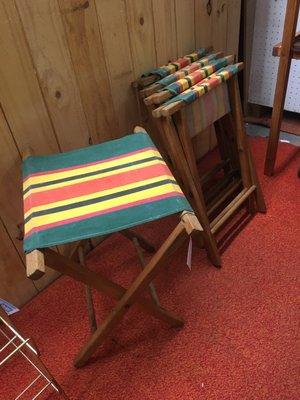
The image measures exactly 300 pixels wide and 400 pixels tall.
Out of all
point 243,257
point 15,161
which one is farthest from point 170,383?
point 15,161

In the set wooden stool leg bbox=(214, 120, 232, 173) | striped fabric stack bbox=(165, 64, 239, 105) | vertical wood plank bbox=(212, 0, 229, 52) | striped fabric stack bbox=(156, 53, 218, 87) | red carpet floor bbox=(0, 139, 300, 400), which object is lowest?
red carpet floor bbox=(0, 139, 300, 400)

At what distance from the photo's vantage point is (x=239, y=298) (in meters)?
1.13

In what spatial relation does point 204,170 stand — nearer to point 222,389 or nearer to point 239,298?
point 239,298

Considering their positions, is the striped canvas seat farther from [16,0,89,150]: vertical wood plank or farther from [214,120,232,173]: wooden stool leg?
[214,120,232,173]: wooden stool leg

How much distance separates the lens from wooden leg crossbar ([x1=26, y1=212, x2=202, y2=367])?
2.24ft

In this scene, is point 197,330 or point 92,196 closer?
point 92,196

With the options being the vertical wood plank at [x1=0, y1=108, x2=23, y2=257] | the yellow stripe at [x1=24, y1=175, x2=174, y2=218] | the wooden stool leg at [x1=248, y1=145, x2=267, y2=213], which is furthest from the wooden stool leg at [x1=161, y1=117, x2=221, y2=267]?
the vertical wood plank at [x1=0, y1=108, x2=23, y2=257]

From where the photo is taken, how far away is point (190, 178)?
1.11 metres

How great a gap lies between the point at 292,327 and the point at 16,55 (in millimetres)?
1170

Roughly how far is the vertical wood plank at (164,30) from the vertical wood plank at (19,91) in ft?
1.74

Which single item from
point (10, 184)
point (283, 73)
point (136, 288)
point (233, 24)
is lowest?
point (136, 288)

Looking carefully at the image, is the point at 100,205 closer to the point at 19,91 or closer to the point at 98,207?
the point at 98,207

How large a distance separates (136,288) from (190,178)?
44cm

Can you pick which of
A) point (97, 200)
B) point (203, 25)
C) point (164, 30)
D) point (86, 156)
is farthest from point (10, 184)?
point (203, 25)
